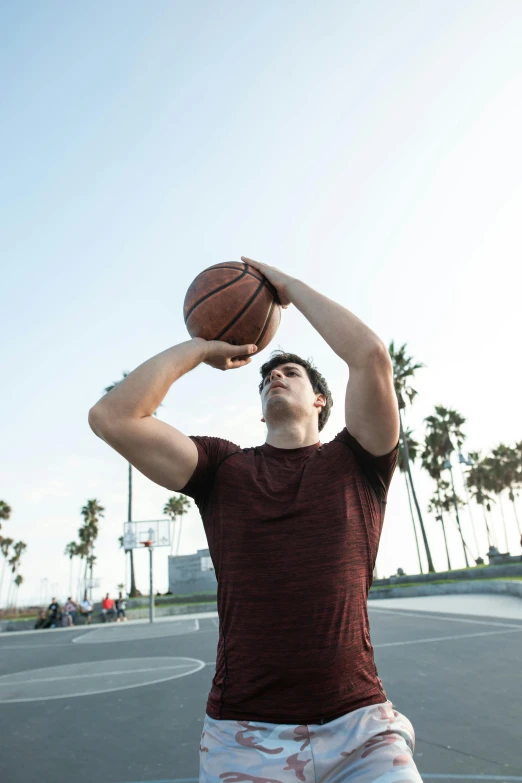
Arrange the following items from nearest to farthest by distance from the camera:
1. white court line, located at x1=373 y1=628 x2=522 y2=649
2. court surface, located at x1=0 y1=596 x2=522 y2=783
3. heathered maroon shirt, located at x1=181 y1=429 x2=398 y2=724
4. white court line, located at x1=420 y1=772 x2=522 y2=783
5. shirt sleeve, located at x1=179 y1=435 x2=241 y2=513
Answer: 1. heathered maroon shirt, located at x1=181 y1=429 x2=398 y2=724
2. shirt sleeve, located at x1=179 y1=435 x2=241 y2=513
3. white court line, located at x1=420 y1=772 x2=522 y2=783
4. court surface, located at x1=0 y1=596 x2=522 y2=783
5. white court line, located at x1=373 y1=628 x2=522 y2=649

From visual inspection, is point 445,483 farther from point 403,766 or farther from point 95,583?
point 403,766

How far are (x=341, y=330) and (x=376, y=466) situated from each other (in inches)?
22.9

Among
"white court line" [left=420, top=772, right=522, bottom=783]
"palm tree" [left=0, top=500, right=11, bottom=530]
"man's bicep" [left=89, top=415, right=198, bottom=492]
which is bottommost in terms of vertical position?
"white court line" [left=420, top=772, right=522, bottom=783]

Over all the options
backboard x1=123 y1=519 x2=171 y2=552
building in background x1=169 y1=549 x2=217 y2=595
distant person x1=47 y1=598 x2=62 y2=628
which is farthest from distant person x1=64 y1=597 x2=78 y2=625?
building in background x1=169 y1=549 x2=217 y2=595

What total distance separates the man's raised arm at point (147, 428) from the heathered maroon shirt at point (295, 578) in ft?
0.33

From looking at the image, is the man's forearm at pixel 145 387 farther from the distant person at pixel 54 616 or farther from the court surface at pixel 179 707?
the distant person at pixel 54 616

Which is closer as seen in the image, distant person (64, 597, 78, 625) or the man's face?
the man's face

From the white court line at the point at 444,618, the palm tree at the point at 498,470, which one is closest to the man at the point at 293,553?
the white court line at the point at 444,618

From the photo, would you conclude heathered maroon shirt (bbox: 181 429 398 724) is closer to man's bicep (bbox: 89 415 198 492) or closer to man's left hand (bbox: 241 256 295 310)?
man's bicep (bbox: 89 415 198 492)

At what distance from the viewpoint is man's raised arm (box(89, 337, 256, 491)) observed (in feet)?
7.48

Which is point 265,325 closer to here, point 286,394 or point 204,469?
point 286,394

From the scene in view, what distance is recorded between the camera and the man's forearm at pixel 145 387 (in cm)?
229

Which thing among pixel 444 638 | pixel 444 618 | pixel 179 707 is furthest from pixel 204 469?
pixel 444 618

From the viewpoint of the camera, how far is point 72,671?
991 cm
